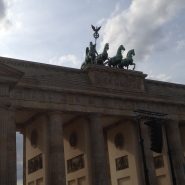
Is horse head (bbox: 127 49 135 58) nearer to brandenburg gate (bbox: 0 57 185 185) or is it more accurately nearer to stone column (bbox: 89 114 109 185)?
brandenburg gate (bbox: 0 57 185 185)

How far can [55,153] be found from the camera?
3309 centimetres

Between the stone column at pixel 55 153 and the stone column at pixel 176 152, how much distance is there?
38.5 ft

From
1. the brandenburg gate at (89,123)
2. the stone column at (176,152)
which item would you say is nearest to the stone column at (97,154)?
the brandenburg gate at (89,123)

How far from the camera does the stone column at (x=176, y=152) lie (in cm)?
3878

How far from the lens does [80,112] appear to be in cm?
3600

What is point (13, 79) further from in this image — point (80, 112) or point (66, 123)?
point (66, 123)

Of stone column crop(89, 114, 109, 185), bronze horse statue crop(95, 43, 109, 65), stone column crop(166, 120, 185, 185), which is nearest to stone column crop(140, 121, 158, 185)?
stone column crop(166, 120, 185, 185)

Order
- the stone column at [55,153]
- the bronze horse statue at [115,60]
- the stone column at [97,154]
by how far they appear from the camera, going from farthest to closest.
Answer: the bronze horse statue at [115,60] < the stone column at [97,154] < the stone column at [55,153]

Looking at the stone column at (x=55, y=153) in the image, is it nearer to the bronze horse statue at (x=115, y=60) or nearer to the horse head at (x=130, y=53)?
the bronze horse statue at (x=115, y=60)

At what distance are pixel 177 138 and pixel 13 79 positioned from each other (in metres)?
25.3

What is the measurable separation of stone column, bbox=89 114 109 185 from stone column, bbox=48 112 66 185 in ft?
11.6

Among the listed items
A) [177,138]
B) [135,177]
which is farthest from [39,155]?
[177,138]

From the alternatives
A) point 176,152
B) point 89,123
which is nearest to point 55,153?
point 89,123

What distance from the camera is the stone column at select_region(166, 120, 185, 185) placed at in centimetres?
3878
